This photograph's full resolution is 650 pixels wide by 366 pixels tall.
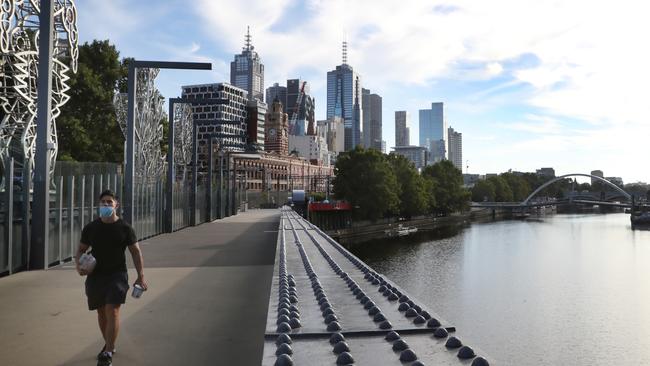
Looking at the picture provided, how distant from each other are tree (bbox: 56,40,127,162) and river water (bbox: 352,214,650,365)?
79.3ft

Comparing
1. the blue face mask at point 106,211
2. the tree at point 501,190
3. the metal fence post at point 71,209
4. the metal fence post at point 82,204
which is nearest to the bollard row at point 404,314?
the blue face mask at point 106,211

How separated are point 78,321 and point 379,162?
239 feet

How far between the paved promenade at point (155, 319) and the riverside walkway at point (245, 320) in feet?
0.05

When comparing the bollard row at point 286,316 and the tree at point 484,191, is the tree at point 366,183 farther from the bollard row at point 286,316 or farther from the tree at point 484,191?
the tree at point 484,191

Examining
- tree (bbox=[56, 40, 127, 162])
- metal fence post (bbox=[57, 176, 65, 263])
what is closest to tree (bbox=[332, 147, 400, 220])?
tree (bbox=[56, 40, 127, 162])

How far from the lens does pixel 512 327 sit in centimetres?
2400

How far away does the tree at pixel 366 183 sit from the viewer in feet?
257

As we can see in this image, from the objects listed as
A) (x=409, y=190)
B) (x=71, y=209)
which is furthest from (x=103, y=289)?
(x=409, y=190)

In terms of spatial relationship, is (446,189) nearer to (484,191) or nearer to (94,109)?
(484,191)

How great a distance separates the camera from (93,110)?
138 ft

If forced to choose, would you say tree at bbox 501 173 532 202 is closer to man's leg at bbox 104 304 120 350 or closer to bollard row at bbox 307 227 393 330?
bollard row at bbox 307 227 393 330

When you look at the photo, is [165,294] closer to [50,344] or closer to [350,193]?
[50,344]

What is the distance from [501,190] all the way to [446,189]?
6947 centimetres

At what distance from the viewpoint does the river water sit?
2156cm
